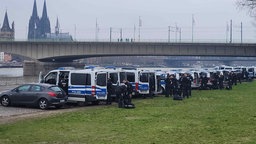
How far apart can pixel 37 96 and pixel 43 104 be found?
1.73 ft

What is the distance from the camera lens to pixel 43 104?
21594mm

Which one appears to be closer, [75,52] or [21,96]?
[21,96]

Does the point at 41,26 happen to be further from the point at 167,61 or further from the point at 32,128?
the point at 32,128

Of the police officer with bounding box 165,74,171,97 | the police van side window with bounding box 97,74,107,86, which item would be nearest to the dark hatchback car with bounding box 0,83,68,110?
the police van side window with bounding box 97,74,107,86

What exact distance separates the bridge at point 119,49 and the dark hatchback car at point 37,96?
49.0 meters

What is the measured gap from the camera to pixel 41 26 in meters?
174

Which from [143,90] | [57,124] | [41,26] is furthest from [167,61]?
[57,124]

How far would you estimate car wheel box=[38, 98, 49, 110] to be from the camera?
21.5 meters

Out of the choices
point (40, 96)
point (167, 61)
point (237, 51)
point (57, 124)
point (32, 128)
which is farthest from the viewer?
point (167, 61)

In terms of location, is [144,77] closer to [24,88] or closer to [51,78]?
[51,78]

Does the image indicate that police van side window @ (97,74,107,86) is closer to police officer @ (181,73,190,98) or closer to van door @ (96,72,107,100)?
van door @ (96,72,107,100)

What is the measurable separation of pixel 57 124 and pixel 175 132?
4.28m

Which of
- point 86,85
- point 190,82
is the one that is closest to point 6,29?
point 190,82

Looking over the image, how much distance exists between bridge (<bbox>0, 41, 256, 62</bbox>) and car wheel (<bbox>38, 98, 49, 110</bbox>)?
49451 mm
